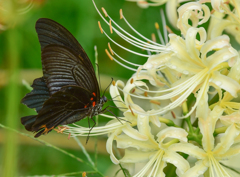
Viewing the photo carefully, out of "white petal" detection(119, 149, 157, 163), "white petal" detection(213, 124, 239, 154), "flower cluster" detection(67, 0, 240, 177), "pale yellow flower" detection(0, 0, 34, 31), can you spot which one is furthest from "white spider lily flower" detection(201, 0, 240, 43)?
"pale yellow flower" detection(0, 0, 34, 31)

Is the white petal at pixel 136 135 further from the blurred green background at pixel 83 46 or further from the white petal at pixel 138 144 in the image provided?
the blurred green background at pixel 83 46

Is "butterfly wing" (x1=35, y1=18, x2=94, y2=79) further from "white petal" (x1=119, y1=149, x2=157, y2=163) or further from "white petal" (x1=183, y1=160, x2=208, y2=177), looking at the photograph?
"white petal" (x1=183, y1=160, x2=208, y2=177)

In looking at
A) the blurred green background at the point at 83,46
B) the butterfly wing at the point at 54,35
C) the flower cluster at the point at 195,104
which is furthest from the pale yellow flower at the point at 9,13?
the blurred green background at the point at 83,46

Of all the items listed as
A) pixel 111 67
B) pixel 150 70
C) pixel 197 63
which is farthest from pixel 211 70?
pixel 111 67

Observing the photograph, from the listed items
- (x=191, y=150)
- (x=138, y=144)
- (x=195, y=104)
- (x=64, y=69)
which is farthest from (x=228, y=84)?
(x=64, y=69)

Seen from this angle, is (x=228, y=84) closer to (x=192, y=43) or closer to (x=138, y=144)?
(x=192, y=43)

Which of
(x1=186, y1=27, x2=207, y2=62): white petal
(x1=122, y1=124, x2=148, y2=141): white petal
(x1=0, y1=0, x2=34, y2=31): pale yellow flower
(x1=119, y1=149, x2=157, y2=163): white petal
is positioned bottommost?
(x1=119, y1=149, x2=157, y2=163): white petal
